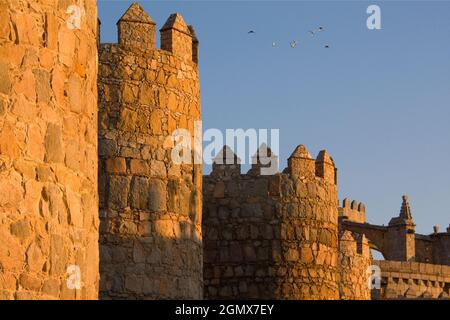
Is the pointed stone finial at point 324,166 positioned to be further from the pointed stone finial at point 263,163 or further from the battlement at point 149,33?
the battlement at point 149,33

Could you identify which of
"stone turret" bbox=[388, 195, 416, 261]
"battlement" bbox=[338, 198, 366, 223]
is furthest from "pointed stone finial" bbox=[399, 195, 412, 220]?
"battlement" bbox=[338, 198, 366, 223]

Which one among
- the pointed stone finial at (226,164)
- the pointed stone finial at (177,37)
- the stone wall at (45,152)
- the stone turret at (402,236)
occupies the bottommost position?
the stone wall at (45,152)

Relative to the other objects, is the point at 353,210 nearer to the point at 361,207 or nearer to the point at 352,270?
the point at 361,207

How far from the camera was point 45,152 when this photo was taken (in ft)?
25.8

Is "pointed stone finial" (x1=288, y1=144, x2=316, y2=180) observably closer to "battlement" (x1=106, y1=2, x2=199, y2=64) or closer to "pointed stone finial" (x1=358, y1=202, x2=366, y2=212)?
"battlement" (x1=106, y1=2, x2=199, y2=64)

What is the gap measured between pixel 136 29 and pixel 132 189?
77.4 inches

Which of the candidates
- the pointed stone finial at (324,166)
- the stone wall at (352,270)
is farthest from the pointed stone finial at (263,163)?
the stone wall at (352,270)

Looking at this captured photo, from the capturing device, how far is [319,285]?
19.3m

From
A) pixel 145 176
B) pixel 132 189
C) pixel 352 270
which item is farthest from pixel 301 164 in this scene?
pixel 132 189

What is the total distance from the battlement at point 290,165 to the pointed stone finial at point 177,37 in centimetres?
440

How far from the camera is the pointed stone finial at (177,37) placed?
49.4 ft

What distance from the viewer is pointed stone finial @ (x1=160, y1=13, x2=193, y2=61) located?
1506 cm

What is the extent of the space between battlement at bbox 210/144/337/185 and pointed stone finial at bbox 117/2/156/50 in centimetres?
483

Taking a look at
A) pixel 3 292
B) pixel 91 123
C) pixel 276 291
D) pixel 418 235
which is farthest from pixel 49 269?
pixel 418 235
